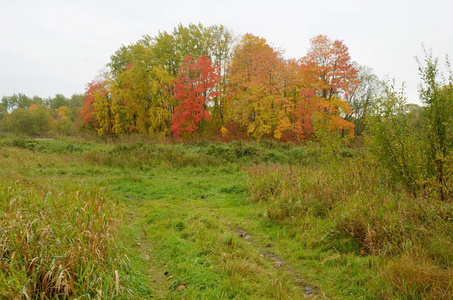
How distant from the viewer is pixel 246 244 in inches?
182

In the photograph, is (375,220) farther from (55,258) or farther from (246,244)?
(55,258)

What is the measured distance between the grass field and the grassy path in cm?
2

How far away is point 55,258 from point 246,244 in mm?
2998

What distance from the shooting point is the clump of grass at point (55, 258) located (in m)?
2.60

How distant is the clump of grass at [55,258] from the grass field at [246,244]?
2cm

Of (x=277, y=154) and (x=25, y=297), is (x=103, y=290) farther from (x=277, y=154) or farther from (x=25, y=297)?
(x=277, y=154)

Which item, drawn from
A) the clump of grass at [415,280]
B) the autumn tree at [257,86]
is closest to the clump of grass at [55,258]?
the clump of grass at [415,280]

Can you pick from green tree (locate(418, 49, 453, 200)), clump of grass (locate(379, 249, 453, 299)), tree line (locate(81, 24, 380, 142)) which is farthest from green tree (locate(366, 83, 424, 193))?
tree line (locate(81, 24, 380, 142))

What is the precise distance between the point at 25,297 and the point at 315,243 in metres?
4.22

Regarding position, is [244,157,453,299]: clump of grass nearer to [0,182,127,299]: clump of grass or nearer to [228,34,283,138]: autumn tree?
[0,182,127,299]: clump of grass

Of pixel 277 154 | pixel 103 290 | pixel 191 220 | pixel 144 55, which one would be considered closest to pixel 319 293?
pixel 103 290

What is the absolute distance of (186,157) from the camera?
13.4 meters

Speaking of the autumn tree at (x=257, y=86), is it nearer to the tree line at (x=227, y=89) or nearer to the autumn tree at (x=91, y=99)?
the tree line at (x=227, y=89)

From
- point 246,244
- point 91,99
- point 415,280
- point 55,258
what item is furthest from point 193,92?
point 415,280
